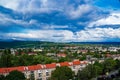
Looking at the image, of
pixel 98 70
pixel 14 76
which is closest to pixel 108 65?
pixel 98 70

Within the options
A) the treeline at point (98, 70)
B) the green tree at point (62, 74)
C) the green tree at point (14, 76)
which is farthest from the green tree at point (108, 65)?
the green tree at point (14, 76)

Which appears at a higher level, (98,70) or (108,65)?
(108,65)

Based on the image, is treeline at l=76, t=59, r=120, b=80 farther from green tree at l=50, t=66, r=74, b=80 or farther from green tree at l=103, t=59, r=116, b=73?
green tree at l=50, t=66, r=74, b=80

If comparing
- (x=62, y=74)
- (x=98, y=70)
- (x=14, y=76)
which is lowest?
(x=98, y=70)

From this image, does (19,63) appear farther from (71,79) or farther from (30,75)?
(71,79)

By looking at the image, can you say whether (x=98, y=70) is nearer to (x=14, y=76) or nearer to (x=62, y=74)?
(x=62, y=74)

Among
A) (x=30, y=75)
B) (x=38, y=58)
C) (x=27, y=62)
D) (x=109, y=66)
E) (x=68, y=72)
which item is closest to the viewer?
(x=68, y=72)

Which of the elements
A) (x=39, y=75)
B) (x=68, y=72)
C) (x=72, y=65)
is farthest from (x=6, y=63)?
(x=68, y=72)

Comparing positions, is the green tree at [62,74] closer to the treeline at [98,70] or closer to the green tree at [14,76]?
the treeline at [98,70]

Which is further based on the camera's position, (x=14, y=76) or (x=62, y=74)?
(x=62, y=74)

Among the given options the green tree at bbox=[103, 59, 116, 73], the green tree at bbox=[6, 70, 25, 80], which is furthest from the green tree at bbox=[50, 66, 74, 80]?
the green tree at bbox=[103, 59, 116, 73]

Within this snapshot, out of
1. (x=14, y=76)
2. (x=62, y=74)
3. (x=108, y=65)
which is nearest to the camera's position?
(x=14, y=76)
